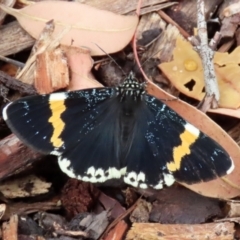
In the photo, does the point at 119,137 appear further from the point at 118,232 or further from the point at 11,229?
the point at 11,229

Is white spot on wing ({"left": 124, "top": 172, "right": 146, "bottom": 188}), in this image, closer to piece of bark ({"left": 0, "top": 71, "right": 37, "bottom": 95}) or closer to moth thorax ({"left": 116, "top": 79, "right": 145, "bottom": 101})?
moth thorax ({"left": 116, "top": 79, "right": 145, "bottom": 101})

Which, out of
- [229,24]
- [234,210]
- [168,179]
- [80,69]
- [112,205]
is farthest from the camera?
[229,24]

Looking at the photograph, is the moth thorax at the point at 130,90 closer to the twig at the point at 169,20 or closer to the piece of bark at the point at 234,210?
the twig at the point at 169,20

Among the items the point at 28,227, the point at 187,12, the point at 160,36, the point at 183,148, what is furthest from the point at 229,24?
the point at 28,227

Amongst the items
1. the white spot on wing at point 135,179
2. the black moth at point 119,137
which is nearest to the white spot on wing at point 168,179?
the black moth at point 119,137

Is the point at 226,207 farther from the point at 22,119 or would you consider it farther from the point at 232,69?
the point at 22,119

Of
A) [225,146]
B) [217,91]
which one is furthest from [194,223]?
[217,91]
